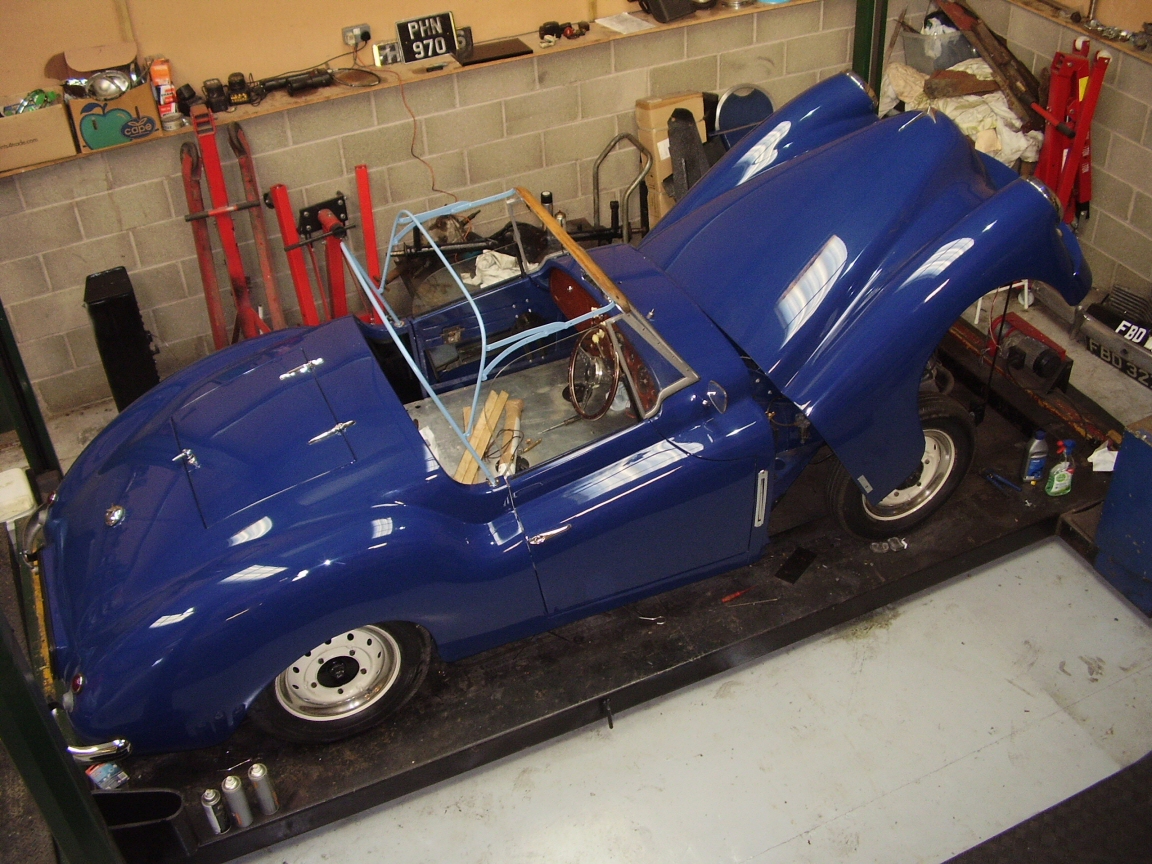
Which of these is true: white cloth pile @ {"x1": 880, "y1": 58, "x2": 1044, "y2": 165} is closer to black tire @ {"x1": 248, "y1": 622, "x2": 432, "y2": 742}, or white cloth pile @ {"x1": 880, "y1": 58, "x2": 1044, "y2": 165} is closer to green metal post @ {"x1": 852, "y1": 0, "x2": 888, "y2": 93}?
green metal post @ {"x1": 852, "y1": 0, "x2": 888, "y2": 93}

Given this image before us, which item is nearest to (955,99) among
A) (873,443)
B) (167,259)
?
(873,443)

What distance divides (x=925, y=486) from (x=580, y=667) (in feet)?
5.16

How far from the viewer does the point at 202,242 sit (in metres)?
5.52

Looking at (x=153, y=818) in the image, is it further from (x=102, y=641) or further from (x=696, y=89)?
(x=696, y=89)

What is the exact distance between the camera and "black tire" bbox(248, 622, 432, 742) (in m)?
3.54

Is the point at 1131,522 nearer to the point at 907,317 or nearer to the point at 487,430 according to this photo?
the point at 907,317

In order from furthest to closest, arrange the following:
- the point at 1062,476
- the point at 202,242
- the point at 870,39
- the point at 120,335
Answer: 1. the point at 870,39
2. the point at 202,242
3. the point at 120,335
4. the point at 1062,476

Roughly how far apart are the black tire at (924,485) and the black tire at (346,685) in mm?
1651

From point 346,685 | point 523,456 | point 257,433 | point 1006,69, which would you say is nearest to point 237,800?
point 346,685

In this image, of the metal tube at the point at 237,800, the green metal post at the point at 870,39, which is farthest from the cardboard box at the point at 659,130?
the metal tube at the point at 237,800

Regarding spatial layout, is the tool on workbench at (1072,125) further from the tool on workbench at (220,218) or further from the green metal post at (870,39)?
the tool on workbench at (220,218)

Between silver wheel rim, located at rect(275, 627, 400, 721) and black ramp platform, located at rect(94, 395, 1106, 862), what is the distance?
0.16 metres

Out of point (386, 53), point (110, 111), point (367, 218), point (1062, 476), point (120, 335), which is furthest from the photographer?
point (386, 53)

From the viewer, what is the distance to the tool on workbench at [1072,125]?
5551 millimetres
